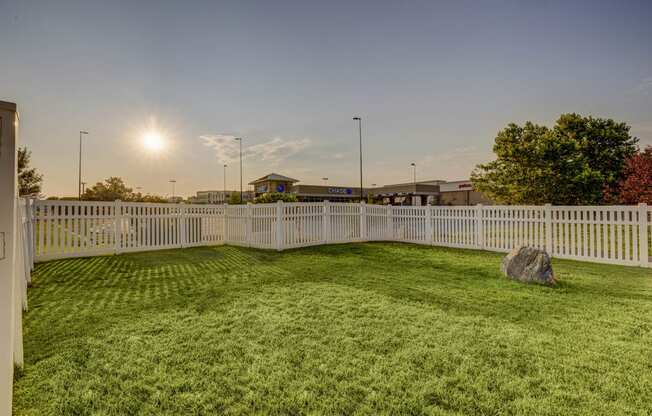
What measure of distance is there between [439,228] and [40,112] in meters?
13.4

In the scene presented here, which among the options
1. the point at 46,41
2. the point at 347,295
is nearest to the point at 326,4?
the point at 46,41

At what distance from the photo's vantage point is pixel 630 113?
11.5m

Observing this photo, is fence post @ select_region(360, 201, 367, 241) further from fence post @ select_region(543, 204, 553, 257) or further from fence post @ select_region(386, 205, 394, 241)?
fence post @ select_region(543, 204, 553, 257)

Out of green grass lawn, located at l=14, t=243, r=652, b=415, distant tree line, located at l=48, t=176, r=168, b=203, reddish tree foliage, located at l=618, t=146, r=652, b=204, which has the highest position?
distant tree line, located at l=48, t=176, r=168, b=203

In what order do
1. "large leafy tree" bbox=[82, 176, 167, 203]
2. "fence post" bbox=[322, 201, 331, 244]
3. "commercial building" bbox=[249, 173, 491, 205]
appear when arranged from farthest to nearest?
"commercial building" bbox=[249, 173, 491, 205], "large leafy tree" bbox=[82, 176, 167, 203], "fence post" bbox=[322, 201, 331, 244]

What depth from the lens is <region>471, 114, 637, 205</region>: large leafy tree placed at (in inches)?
553

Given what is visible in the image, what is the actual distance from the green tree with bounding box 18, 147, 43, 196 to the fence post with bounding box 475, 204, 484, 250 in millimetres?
28787

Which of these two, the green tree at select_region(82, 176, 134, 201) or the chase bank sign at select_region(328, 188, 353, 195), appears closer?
the green tree at select_region(82, 176, 134, 201)

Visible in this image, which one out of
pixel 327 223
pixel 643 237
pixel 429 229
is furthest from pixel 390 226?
pixel 643 237

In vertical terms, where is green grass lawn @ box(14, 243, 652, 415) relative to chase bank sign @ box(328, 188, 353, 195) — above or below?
below

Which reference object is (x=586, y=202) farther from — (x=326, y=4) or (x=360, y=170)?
(x=360, y=170)

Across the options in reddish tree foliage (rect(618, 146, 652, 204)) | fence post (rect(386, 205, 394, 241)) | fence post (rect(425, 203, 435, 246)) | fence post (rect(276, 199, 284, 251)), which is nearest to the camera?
reddish tree foliage (rect(618, 146, 652, 204))

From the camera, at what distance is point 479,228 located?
28.3ft

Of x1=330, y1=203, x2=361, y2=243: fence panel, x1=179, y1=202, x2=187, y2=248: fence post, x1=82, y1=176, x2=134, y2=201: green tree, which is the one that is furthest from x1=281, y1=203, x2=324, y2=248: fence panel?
x1=82, y1=176, x2=134, y2=201: green tree
